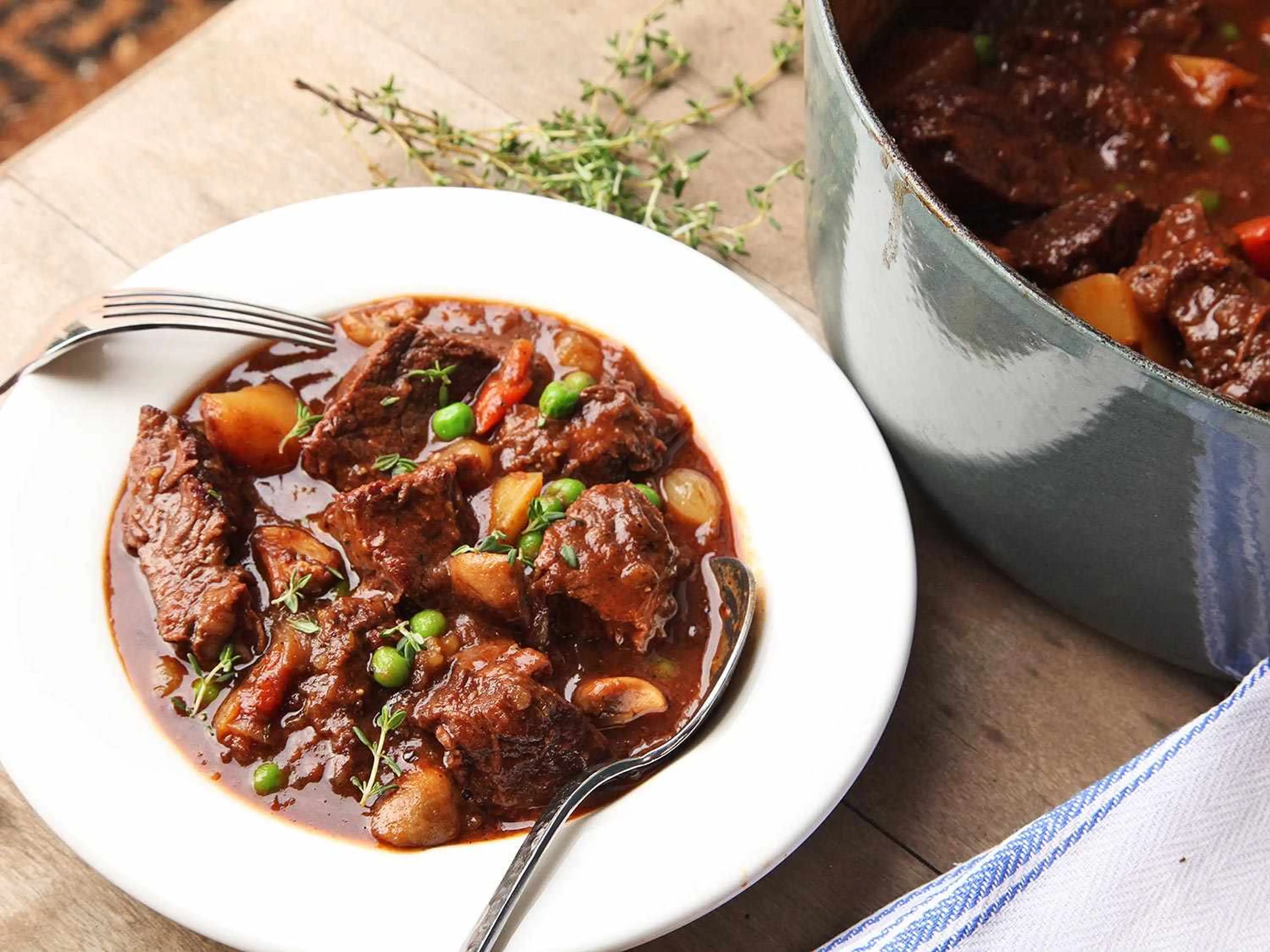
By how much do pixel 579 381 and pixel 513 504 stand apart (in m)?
0.34

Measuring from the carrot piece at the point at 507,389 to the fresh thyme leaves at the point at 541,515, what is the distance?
25cm

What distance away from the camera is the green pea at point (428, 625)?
2.72 meters

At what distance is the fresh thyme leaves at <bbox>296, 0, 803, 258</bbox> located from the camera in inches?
140

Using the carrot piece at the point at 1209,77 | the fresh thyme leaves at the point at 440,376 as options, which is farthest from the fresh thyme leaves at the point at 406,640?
the carrot piece at the point at 1209,77

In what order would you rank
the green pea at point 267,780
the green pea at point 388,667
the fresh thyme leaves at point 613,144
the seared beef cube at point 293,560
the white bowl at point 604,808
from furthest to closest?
the fresh thyme leaves at point 613,144, the seared beef cube at point 293,560, the green pea at point 388,667, the green pea at point 267,780, the white bowl at point 604,808

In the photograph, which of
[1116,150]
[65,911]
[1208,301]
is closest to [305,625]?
[65,911]

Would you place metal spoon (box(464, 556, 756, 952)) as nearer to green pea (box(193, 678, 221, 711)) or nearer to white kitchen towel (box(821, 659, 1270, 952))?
white kitchen towel (box(821, 659, 1270, 952))

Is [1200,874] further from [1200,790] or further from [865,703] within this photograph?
[865,703]

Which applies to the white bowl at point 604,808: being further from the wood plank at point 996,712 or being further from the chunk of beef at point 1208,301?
the chunk of beef at point 1208,301

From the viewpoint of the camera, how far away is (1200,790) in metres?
2.36

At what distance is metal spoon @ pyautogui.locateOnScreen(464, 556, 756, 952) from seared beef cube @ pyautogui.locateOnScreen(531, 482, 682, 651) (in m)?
0.13

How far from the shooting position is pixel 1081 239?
2928 mm

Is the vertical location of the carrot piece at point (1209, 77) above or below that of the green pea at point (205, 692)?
above

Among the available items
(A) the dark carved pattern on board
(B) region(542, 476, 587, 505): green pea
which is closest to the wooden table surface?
(B) region(542, 476, 587, 505): green pea
